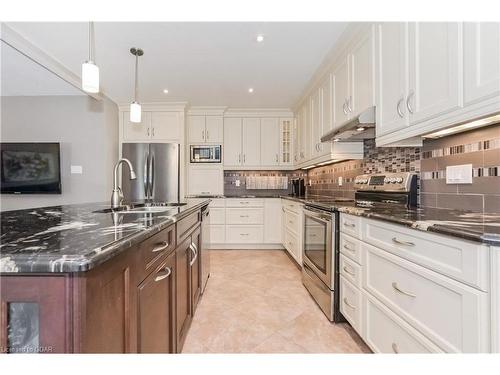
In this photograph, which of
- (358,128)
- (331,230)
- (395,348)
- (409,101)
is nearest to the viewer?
(395,348)

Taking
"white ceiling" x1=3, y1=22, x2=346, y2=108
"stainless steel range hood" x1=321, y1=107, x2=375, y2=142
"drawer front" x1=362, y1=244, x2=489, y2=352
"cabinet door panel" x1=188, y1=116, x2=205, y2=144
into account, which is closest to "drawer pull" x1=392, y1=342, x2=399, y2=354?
"drawer front" x1=362, y1=244, x2=489, y2=352

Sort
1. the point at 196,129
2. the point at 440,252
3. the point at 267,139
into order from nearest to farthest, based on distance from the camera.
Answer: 1. the point at 440,252
2. the point at 196,129
3. the point at 267,139

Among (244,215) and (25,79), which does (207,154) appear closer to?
(244,215)

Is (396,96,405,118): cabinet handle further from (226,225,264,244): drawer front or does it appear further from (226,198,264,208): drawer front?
(226,225,264,244): drawer front

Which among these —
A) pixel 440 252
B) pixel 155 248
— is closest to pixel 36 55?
pixel 155 248

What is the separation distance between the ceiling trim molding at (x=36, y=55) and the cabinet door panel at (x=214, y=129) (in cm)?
189

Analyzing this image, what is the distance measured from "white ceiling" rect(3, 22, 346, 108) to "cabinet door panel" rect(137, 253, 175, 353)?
6.54 feet

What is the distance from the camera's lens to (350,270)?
→ 5.78 ft

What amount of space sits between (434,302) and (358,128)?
1.42 m

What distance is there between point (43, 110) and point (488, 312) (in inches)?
206

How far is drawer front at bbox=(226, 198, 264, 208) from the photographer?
13.7 ft

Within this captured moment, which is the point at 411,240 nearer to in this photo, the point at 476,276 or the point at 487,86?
the point at 476,276

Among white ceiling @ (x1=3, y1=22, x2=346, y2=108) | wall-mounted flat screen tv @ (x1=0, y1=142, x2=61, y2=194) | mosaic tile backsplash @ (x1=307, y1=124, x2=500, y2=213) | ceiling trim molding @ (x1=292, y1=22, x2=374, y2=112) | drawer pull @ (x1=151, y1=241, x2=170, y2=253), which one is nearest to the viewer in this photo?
drawer pull @ (x1=151, y1=241, x2=170, y2=253)

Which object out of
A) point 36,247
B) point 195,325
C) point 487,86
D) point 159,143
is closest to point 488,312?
point 487,86
